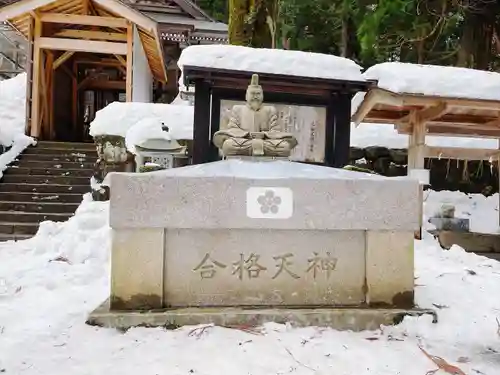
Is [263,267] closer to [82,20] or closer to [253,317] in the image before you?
[253,317]

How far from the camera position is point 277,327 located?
3.59 m

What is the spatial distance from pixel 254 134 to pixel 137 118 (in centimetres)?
692

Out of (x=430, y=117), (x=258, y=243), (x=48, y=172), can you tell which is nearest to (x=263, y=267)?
(x=258, y=243)

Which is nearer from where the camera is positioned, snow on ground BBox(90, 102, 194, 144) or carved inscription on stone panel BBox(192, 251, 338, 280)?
carved inscription on stone panel BBox(192, 251, 338, 280)

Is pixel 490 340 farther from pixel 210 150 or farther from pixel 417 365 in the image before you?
pixel 210 150

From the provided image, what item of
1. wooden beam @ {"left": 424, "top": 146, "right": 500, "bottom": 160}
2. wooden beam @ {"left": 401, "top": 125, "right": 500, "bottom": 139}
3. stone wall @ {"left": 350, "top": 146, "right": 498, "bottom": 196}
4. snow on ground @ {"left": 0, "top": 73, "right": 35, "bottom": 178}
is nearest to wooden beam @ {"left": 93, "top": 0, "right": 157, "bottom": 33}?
snow on ground @ {"left": 0, "top": 73, "right": 35, "bottom": 178}

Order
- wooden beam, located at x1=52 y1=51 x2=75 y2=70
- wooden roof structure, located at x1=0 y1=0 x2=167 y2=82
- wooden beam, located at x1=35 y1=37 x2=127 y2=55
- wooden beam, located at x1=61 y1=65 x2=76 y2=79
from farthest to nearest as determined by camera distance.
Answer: wooden beam, located at x1=61 y1=65 x2=76 y2=79
wooden beam, located at x1=52 y1=51 x2=75 y2=70
wooden beam, located at x1=35 y1=37 x2=127 y2=55
wooden roof structure, located at x1=0 y1=0 x2=167 y2=82

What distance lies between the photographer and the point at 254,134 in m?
Result: 4.54

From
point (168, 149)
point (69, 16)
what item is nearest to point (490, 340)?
point (168, 149)

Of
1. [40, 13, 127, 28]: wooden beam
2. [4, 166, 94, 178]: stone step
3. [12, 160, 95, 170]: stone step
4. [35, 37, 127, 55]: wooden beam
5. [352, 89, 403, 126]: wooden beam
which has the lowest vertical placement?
[4, 166, 94, 178]: stone step

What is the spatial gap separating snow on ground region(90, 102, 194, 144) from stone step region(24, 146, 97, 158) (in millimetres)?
1479

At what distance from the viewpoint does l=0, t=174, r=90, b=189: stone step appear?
1023 centimetres

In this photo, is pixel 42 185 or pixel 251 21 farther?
pixel 251 21

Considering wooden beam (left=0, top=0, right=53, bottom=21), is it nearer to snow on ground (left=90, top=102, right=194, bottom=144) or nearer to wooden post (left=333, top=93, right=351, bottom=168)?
snow on ground (left=90, top=102, right=194, bottom=144)
